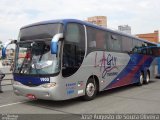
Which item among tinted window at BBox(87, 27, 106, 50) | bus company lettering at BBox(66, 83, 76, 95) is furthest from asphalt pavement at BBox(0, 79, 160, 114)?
tinted window at BBox(87, 27, 106, 50)

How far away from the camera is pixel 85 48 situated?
10734 mm

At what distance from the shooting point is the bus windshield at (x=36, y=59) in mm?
9297

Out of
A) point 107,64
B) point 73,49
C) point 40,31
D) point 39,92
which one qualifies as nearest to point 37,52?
point 40,31

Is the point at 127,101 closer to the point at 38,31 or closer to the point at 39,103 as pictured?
the point at 39,103

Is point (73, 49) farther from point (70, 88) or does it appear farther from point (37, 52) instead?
point (70, 88)

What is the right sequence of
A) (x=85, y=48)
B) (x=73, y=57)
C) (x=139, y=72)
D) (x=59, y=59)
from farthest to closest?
1. (x=139, y=72)
2. (x=85, y=48)
3. (x=73, y=57)
4. (x=59, y=59)

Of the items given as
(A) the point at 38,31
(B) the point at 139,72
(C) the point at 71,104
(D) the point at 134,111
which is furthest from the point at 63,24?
(B) the point at 139,72

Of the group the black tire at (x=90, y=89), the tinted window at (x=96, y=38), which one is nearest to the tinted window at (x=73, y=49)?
the tinted window at (x=96, y=38)

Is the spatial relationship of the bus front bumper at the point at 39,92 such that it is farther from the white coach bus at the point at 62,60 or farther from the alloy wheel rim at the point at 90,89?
the alloy wheel rim at the point at 90,89

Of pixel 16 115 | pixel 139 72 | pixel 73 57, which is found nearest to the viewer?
pixel 16 115

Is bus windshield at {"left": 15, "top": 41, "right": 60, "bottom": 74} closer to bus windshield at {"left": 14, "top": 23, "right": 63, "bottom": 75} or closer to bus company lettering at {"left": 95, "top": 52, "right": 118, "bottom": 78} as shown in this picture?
bus windshield at {"left": 14, "top": 23, "right": 63, "bottom": 75}

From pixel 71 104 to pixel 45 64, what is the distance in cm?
196

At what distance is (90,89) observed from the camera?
11.1 metres

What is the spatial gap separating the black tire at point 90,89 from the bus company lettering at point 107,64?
80cm
